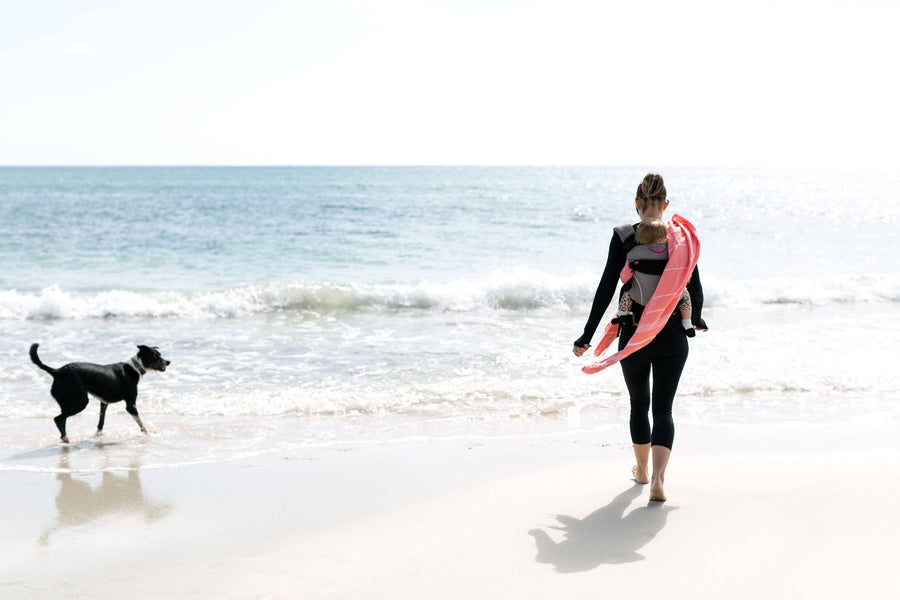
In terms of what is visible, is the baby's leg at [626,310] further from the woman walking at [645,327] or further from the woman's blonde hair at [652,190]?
the woman's blonde hair at [652,190]

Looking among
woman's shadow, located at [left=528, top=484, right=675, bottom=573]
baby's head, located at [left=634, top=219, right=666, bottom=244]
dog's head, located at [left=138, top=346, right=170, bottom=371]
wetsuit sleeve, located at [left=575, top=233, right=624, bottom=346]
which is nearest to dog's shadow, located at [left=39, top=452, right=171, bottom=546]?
dog's head, located at [left=138, top=346, right=170, bottom=371]

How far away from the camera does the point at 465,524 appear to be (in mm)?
3793

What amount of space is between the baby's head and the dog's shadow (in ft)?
9.62

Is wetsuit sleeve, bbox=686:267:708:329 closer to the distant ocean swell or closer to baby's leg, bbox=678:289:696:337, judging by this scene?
baby's leg, bbox=678:289:696:337

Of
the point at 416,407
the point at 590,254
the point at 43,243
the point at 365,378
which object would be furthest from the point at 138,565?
the point at 43,243

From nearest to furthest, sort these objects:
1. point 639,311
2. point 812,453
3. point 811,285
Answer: point 639,311, point 812,453, point 811,285

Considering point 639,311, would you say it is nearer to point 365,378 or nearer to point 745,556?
point 745,556

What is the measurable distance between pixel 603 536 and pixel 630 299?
119 centimetres

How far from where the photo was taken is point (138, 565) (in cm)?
338

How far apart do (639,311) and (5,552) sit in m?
3.32

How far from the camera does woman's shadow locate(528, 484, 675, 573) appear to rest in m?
3.33

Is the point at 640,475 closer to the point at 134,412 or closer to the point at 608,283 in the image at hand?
the point at 608,283

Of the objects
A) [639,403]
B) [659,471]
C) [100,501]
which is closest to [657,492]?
[659,471]

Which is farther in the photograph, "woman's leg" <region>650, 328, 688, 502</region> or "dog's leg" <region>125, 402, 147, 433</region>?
"dog's leg" <region>125, 402, 147, 433</region>
